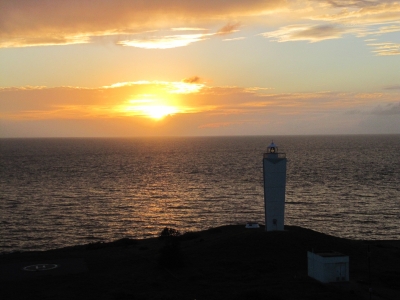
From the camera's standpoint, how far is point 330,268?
33031mm

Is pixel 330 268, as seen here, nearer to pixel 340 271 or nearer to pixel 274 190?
pixel 340 271

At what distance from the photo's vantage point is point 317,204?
8531 cm

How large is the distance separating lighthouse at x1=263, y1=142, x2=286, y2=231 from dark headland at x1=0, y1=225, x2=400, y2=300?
1.23 m

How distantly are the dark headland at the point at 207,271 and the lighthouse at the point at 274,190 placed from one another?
123 cm

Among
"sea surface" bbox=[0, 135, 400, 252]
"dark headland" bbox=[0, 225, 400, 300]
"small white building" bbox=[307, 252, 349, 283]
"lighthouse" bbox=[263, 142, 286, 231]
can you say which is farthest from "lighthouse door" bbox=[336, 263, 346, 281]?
"sea surface" bbox=[0, 135, 400, 252]

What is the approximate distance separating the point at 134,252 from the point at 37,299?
541 inches

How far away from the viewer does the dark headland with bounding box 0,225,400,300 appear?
3147cm

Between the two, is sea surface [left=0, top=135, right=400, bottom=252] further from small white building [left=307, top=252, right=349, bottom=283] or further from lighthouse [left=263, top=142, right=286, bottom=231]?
small white building [left=307, top=252, right=349, bottom=283]

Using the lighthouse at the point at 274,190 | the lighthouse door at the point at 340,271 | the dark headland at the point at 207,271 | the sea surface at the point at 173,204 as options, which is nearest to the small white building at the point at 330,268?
the lighthouse door at the point at 340,271

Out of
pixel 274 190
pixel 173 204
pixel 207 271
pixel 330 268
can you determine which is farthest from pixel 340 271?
pixel 173 204

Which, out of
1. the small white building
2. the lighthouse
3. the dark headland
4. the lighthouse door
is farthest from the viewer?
the lighthouse

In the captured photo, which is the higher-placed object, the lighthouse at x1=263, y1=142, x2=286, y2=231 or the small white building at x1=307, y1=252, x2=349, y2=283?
the lighthouse at x1=263, y1=142, x2=286, y2=231

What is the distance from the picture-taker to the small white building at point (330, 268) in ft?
108

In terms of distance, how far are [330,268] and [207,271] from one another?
8817 millimetres
